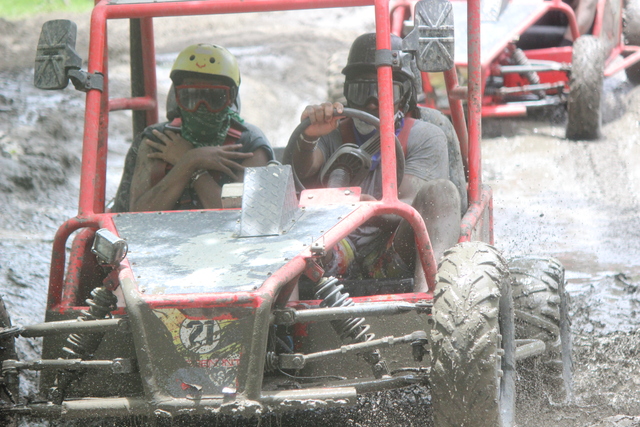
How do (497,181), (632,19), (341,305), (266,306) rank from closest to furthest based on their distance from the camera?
1. (266,306)
2. (341,305)
3. (497,181)
4. (632,19)

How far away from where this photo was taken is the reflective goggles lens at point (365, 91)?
164 inches

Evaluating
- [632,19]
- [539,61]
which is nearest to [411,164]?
[539,61]

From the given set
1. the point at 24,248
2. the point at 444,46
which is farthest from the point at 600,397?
the point at 24,248

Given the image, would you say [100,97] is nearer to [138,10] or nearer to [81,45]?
[138,10]

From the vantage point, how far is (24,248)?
19.9ft

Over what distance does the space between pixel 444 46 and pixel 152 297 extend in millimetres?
1531

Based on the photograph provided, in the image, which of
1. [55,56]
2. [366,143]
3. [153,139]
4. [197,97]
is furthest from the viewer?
[153,139]

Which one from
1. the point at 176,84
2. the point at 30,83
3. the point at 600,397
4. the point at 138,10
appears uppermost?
the point at 138,10

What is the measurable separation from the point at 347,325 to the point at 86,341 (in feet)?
3.03

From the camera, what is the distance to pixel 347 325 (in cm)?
304

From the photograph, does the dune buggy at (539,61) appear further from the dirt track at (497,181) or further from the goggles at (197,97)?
the goggles at (197,97)

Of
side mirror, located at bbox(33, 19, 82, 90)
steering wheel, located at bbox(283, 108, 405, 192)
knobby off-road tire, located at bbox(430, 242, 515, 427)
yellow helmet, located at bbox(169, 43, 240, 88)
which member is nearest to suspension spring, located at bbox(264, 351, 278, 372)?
knobby off-road tire, located at bbox(430, 242, 515, 427)

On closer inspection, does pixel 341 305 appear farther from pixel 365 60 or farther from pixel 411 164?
pixel 365 60

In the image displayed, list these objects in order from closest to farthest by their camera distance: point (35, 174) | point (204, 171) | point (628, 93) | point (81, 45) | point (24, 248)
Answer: point (204, 171), point (24, 248), point (35, 174), point (628, 93), point (81, 45)
